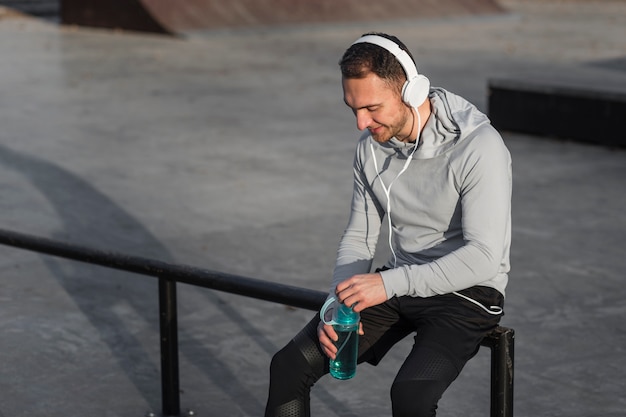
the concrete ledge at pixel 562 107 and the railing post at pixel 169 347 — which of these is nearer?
the railing post at pixel 169 347

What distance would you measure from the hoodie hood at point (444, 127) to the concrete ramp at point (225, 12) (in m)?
17.8

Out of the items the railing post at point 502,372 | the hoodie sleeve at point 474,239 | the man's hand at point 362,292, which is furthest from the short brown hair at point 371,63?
the railing post at point 502,372

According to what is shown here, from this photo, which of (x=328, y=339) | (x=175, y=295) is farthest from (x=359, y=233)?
(x=175, y=295)

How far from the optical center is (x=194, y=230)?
8.03 m

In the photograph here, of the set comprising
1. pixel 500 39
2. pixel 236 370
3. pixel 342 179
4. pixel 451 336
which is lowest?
pixel 500 39

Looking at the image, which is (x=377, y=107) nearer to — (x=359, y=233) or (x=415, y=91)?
(x=415, y=91)

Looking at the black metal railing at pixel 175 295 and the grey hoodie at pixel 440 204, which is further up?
the grey hoodie at pixel 440 204

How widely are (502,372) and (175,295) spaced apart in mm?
1619

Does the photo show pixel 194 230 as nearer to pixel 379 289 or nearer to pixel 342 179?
pixel 342 179

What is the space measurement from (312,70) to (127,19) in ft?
21.4

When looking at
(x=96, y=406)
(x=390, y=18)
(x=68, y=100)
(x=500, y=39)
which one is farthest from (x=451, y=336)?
(x=390, y=18)

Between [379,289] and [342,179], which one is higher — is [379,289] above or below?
above

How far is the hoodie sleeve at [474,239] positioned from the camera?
11.5 feet

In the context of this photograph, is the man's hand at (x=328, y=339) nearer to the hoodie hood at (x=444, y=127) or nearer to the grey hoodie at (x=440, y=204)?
the grey hoodie at (x=440, y=204)
